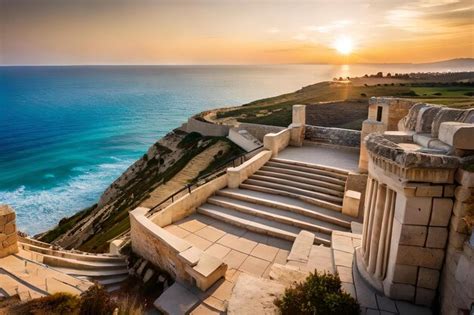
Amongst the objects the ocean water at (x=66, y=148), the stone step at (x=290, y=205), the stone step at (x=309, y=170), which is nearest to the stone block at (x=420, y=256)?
the stone step at (x=290, y=205)

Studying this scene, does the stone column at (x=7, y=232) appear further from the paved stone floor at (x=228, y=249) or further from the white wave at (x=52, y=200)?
the white wave at (x=52, y=200)

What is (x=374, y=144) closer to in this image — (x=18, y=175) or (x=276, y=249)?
(x=276, y=249)

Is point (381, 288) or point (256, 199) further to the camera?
point (256, 199)

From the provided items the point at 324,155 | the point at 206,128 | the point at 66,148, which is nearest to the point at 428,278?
the point at 324,155

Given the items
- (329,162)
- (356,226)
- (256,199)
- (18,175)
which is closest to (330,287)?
(356,226)

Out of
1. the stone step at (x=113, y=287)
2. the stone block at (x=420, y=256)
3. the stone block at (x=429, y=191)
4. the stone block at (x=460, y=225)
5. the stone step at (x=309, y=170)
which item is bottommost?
the stone step at (x=113, y=287)

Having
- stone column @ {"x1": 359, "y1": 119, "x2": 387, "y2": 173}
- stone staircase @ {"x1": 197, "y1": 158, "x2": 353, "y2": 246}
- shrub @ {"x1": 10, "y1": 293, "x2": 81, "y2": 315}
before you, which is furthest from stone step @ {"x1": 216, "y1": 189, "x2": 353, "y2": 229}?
shrub @ {"x1": 10, "y1": 293, "x2": 81, "y2": 315}
